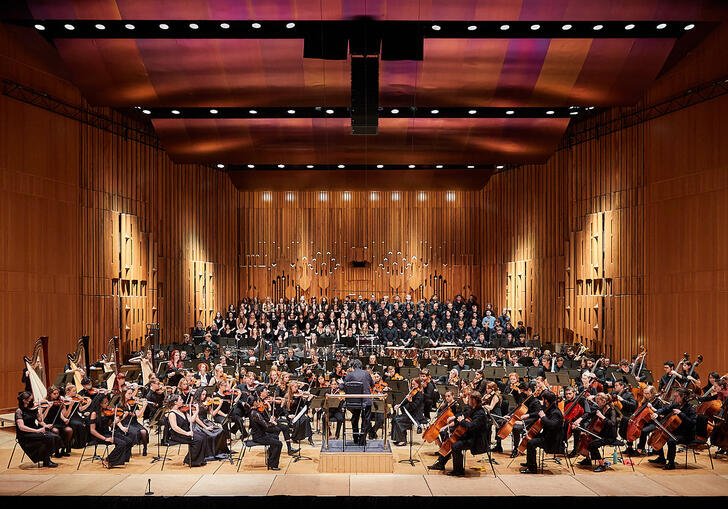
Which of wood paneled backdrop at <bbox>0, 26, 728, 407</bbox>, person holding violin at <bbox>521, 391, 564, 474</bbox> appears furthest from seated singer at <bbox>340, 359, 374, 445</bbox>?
wood paneled backdrop at <bbox>0, 26, 728, 407</bbox>

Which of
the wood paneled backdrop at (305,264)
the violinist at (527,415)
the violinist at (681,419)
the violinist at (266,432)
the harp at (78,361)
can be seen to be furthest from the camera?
the wood paneled backdrop at (305,264)

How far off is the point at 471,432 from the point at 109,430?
4919mm

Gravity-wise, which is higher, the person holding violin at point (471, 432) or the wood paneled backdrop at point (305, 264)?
the wood paneled backdrop at point (305, 264)

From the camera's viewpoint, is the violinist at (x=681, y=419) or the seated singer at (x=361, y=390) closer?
the violinist at (x=681, y=419)

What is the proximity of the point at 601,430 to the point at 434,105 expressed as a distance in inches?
325

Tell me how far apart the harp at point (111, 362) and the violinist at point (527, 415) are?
6.23 metres

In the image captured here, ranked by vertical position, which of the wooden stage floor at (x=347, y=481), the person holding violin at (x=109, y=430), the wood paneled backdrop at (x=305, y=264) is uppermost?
the wood paneled backdrop at (x=305, y=264)

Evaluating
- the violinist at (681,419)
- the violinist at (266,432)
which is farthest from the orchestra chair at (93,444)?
the violinist at (681,419)

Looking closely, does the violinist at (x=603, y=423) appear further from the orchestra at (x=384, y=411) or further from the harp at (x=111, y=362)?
the harp at (x=111, y=362)

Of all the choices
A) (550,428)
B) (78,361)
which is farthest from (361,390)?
(78,361)

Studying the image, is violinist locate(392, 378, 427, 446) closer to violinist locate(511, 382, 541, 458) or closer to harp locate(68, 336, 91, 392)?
violinist locate(511, 382, 541, 458)

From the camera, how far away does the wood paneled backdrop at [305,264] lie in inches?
553

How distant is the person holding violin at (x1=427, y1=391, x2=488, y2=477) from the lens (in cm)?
883

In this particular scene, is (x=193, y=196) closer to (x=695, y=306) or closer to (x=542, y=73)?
(x=542, y=73)
